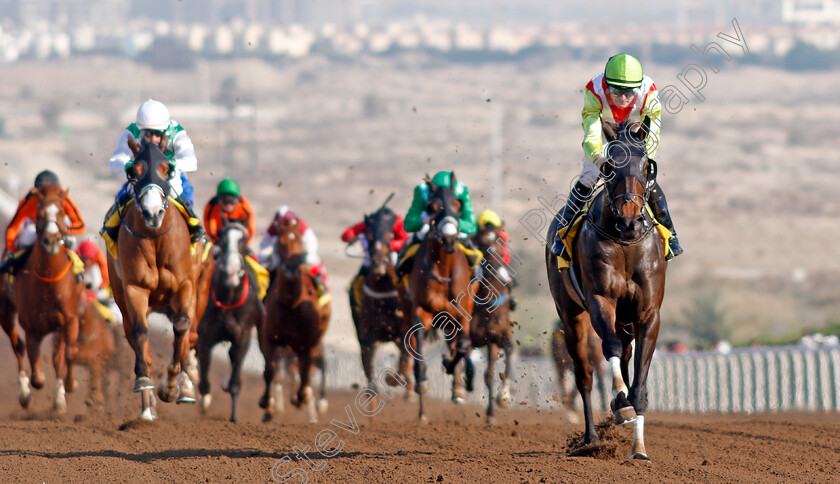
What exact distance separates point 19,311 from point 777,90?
226ft

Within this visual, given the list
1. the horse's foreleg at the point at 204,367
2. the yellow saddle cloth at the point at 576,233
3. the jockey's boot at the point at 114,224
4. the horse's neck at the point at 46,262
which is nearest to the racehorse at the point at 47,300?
the horse's neck at the point at 46,262

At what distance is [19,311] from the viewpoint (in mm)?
12812

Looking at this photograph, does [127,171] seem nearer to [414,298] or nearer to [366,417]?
[414,298]

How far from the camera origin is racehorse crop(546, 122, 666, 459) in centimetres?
801

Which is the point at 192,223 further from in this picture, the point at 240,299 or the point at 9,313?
the point at 9,313

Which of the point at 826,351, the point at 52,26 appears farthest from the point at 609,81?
the point at 52,26

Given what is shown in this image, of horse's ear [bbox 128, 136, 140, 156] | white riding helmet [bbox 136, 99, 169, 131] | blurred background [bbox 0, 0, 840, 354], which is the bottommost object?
horse's ear [bbox 128, 136, 140, 156]

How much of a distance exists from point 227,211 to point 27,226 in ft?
7.43

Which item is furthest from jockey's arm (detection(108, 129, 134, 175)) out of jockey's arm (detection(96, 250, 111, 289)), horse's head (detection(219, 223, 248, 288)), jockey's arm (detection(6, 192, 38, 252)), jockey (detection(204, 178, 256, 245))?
jockey's arm (detection(96, 250, 111, 289))

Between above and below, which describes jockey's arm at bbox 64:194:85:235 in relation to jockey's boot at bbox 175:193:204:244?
above

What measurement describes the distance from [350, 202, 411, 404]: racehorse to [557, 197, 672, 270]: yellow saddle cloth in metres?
5.30

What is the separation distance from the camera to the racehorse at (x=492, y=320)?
13.4 metres

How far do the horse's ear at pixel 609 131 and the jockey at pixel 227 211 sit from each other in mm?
5770

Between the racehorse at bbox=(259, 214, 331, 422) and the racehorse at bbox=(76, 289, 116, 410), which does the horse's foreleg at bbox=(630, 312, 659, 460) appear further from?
the racehorse at bbox=(76, 289, 116, 410)
